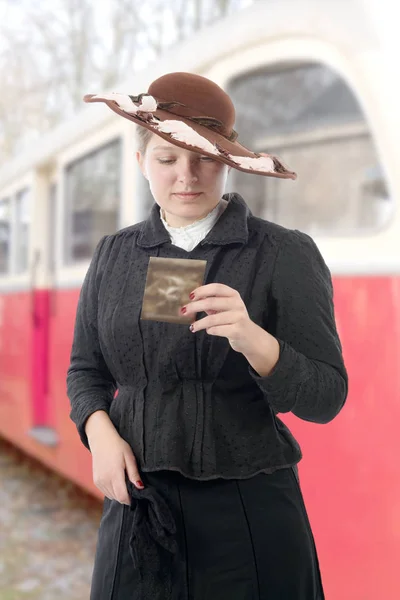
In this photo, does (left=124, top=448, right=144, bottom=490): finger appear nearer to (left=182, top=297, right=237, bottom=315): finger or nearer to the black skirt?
the black skirt

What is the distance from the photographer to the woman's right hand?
1.16m

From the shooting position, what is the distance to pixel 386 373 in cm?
191

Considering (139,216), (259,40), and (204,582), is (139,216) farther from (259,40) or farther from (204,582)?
(204,582)

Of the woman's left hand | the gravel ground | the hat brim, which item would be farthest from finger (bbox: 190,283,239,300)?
the gravel ground

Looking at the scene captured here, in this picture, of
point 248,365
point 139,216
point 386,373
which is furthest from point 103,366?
point 139,216

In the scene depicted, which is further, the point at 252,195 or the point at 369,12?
the point at 252,195

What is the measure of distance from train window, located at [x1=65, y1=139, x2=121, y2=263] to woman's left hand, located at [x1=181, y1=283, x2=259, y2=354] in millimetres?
2188

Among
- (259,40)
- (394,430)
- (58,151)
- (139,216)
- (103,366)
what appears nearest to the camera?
(103,366)

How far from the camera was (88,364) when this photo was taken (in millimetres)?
1270

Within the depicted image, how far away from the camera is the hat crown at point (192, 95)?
1.21 metres

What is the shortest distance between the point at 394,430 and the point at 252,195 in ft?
2.76

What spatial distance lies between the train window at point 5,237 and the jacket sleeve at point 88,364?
400cm

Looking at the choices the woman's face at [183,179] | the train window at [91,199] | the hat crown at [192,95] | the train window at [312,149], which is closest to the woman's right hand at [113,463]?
the woman's face at [183,179]

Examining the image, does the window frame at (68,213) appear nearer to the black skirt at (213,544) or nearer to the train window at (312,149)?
the train window at (312,149)
